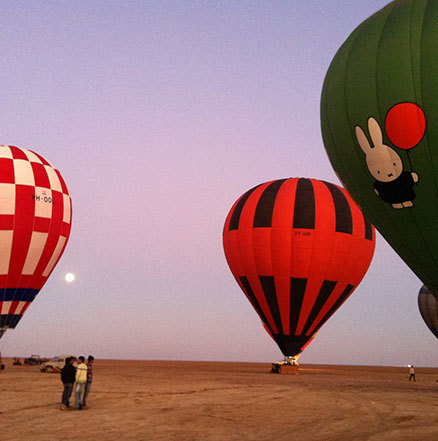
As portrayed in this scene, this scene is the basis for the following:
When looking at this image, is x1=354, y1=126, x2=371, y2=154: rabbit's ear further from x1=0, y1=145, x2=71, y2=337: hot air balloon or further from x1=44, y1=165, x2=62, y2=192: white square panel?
x1=44, y1=165, x2=62, y2=192: white square panel

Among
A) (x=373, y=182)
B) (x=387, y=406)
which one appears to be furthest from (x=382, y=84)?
(x=387, y=406)

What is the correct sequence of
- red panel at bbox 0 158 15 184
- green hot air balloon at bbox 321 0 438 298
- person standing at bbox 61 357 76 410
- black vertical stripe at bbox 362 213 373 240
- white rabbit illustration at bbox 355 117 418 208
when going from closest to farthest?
green hot air balloon at bbox 321 0 438 298 < person standing at bbox 61 357 76 410 < white rabbit illustration at bbox 355 117 418 208 < red panel at bbox 0 158 15 184 < black vertical stripe at bbox 362 213 373 240

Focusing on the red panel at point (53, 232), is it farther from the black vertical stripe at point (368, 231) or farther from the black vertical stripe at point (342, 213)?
the black vertical stripe at point (368, 231)

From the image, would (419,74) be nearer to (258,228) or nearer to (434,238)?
(434,238)

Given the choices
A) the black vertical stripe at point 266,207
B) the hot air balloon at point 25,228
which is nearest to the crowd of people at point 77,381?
the hot air balloon at point 25,228

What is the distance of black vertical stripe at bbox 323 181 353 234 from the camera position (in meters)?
35.0

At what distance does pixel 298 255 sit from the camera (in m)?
34.0

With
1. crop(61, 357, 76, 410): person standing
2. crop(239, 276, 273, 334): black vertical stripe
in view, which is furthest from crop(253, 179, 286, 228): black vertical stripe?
crop(61, 357, 76, 410): person standing

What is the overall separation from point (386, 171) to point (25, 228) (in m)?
22.4

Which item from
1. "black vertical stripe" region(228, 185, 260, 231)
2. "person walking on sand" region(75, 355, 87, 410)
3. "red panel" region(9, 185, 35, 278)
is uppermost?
"black vertical stripe" region(228, 185, 260, 231)

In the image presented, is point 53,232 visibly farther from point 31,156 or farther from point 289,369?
point 289,369

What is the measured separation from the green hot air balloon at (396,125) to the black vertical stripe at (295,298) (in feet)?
54.0

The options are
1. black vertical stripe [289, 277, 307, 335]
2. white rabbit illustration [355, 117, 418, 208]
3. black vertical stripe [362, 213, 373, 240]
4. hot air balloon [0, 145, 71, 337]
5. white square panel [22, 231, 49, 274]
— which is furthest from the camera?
black vertical stripe [362, 213, 373, 240]

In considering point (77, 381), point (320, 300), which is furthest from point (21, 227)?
point (77, 381)
